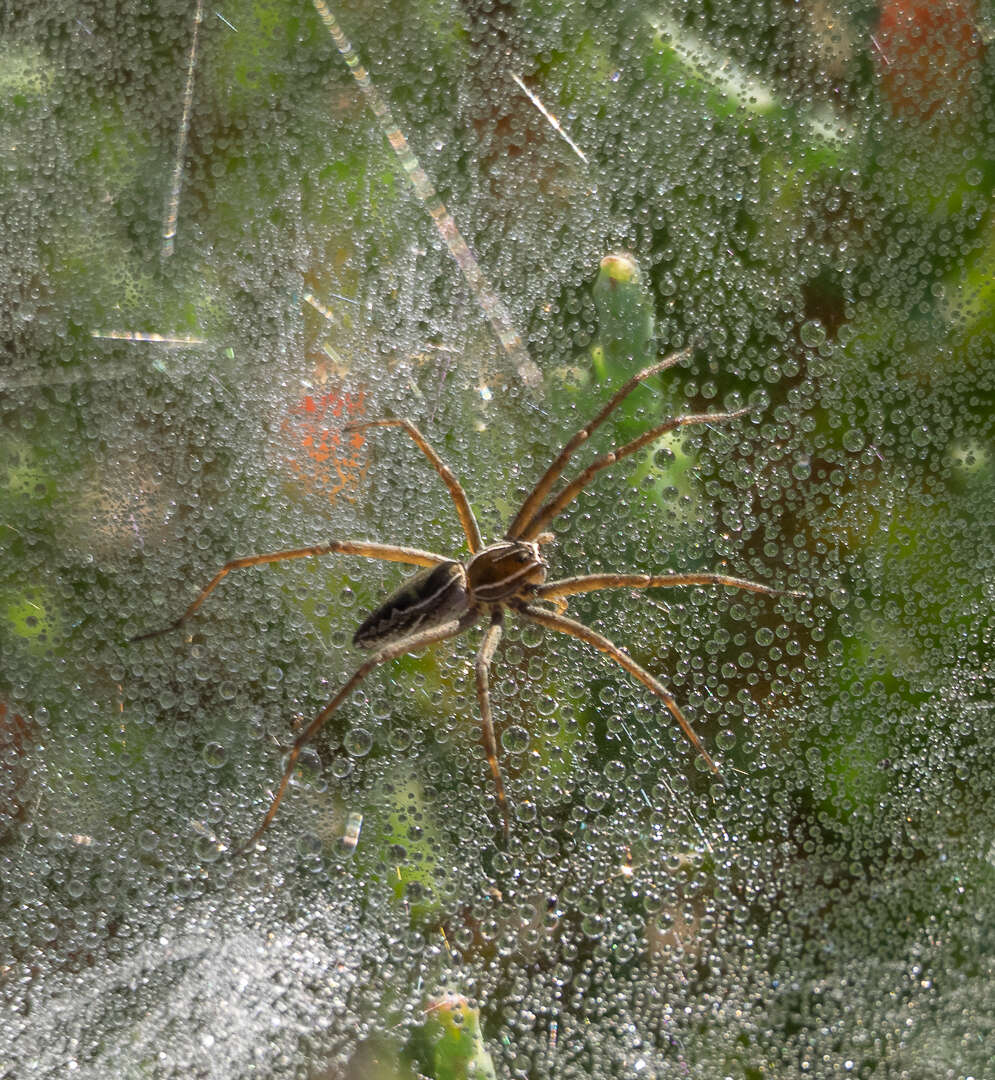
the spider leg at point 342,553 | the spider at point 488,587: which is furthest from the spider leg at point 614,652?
the spider leg at point 342,553

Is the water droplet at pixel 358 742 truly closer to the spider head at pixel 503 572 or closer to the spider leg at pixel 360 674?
the spider leg at pixel 360 674

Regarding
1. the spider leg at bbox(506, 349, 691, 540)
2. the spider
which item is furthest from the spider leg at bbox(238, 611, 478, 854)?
the spider leg at bbox(506, 349, 691, 540)

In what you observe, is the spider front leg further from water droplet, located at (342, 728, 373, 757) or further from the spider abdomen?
water droplet, located at (342, 728, 373, 757)

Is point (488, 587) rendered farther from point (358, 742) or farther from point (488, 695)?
point (358, 742)

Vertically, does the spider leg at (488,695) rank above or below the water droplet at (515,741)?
above

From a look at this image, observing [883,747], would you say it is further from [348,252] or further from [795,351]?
[348,252]

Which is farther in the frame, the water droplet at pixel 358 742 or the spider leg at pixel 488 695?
the water droplet at pixel 358 742

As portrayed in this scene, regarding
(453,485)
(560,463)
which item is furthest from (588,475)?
(453,485)
